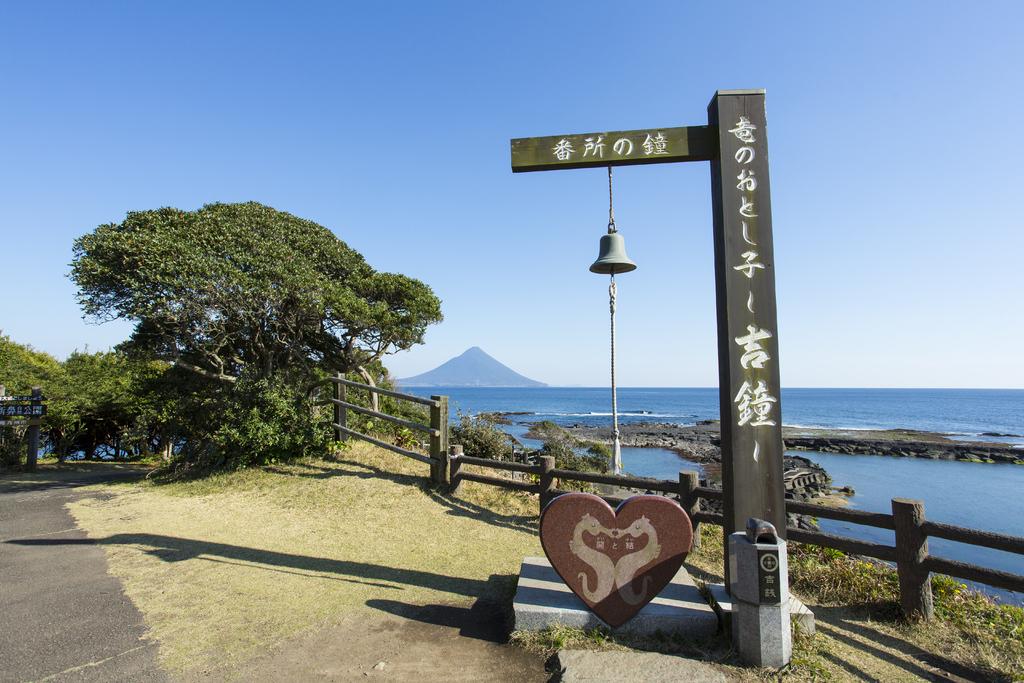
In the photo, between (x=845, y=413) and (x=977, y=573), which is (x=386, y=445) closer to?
(x=977, y=573)

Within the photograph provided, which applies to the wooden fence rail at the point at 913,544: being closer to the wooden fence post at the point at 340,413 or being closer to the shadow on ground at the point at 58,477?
the wooden fence post at the point at 340,413

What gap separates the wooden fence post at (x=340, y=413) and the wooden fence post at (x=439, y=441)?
2.49 metres

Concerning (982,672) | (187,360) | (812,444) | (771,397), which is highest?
(187,360)

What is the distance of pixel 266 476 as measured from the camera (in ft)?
26.5

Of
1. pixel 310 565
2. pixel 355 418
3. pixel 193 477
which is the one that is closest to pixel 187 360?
pixel 193 477

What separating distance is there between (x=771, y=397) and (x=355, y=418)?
7.93m

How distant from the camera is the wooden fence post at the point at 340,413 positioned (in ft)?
30.6

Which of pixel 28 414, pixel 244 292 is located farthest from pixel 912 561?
pixel 28 414

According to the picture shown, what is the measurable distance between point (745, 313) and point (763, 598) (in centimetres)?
204

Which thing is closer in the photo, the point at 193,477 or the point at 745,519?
the point at 745,519

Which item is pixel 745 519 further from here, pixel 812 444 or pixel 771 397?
pixel 812 444

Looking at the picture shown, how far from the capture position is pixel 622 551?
367 centimetres

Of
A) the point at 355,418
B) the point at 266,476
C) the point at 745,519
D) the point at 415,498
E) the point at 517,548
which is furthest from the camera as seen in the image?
the point at 355,418

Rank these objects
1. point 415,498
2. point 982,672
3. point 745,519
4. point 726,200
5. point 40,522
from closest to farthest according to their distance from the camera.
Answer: point 982,672, point 745,519, point 726,200, point 40,522, point 415,498
